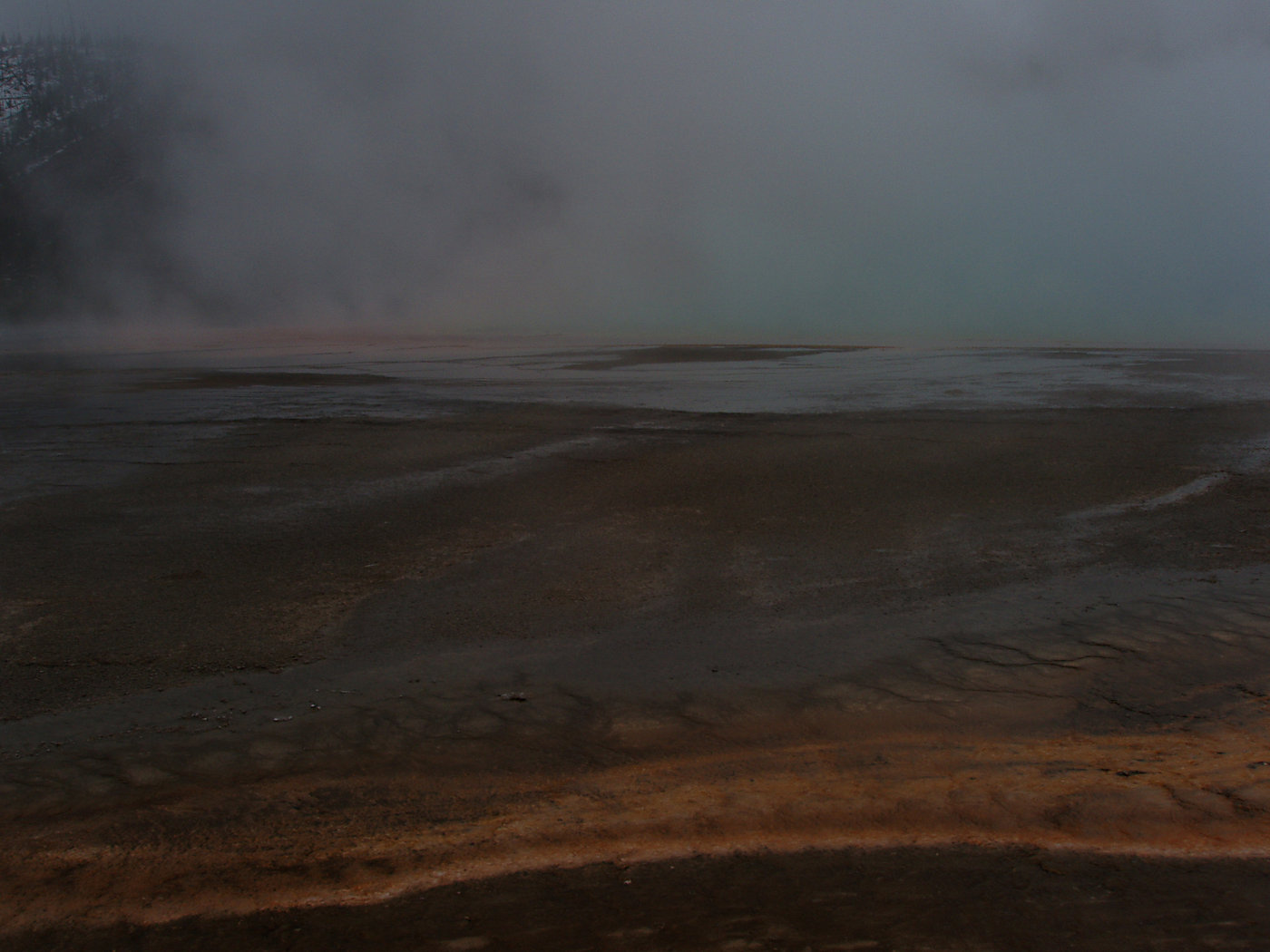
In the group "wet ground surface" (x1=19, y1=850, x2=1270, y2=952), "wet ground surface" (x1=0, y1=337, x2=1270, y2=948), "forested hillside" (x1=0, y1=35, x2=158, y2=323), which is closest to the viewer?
"wet ground surface" (x1=19, y1=850, x2=1270, y2=952)

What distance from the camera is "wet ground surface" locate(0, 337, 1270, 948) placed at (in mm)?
2725

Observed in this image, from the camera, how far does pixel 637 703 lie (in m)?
4.12

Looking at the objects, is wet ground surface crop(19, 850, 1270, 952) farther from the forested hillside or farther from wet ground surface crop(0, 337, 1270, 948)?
the forested hillside

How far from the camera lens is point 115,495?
8055 mm

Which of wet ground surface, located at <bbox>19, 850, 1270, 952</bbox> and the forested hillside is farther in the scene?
the forested hillside

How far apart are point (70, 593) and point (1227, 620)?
6218 millimetres

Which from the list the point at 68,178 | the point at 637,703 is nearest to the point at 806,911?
the point at 637,703

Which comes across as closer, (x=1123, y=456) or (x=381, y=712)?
(x=381, y=712)

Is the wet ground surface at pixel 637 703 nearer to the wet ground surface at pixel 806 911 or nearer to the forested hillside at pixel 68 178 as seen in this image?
the wet ground surface at pixel 806 911

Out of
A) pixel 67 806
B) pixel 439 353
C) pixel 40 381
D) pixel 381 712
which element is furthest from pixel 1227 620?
pixel 439 353

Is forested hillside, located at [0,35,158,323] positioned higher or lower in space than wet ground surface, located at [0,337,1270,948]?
higher

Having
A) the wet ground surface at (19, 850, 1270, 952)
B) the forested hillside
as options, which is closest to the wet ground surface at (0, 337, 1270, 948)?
the wet ground surface at (19, 850, 1270, 952)

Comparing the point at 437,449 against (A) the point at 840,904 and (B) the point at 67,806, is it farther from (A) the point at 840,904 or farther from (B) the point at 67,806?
(A) the point at 840,904

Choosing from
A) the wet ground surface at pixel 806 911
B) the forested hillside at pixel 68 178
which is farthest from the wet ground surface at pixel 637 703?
the forested hillside at pixel 68 178
